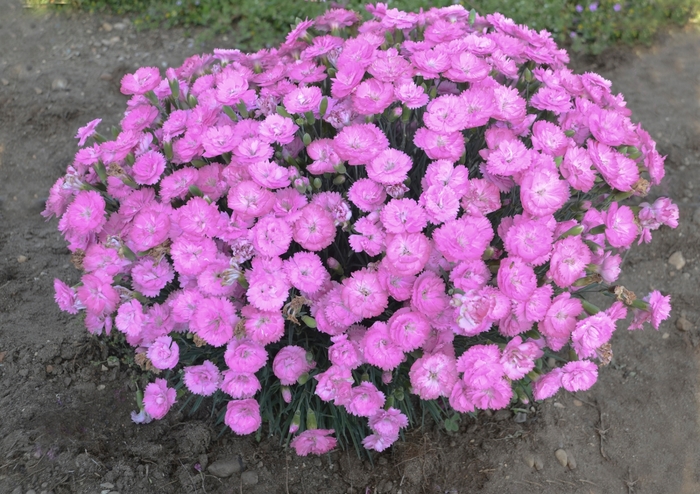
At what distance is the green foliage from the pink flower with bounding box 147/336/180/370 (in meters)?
2.72

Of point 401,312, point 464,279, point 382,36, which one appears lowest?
point 401,312

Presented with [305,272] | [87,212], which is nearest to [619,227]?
[305,272]

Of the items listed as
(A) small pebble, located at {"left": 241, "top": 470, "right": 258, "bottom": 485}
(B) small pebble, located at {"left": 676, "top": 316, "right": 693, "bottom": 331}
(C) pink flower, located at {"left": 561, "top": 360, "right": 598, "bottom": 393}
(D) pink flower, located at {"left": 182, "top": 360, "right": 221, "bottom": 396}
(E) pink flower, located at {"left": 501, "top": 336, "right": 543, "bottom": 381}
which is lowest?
(A) small pebble, located at {"left": 241, "top": 470, "right": 258, "bottom": 485}

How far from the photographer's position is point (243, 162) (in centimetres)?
187

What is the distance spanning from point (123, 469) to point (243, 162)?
3.86ft

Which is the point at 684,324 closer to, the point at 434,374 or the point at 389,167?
the point at 434,374

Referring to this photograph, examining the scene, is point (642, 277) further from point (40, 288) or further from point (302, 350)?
point (40, 288)

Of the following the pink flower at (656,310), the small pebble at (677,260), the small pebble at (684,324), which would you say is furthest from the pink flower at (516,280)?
the small pebble at (677,260)

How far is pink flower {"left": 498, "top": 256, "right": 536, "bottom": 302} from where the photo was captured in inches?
64.8

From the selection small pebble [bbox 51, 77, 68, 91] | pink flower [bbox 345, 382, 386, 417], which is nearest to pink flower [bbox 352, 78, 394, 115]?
pink flower [bbox 345, 382, 386, 417]

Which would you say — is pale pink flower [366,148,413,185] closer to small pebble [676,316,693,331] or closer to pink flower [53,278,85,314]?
pink flower [53,278,85,314]

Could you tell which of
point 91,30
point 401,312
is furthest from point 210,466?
point 91,30

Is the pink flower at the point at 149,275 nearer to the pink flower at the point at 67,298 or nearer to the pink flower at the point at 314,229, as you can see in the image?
the pink flower at the point at 67,298

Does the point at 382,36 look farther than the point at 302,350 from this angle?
Yes
